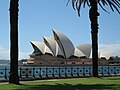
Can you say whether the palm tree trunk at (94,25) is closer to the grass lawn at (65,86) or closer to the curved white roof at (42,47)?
the grass lawn at (65,86)

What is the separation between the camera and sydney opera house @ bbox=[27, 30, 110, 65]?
85625 millimetres

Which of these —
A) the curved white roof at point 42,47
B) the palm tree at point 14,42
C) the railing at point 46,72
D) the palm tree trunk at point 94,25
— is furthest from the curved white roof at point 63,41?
the palm tree at point 14,42

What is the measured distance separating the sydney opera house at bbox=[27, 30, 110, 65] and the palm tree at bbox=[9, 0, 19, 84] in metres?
63.2

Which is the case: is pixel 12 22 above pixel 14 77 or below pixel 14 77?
above

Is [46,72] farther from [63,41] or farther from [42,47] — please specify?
[42,47]

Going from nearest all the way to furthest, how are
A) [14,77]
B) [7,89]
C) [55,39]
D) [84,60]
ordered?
[7,89], [14,77], [55,39], [84,60]

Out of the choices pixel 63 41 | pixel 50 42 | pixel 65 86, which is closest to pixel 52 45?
pixel 50 42

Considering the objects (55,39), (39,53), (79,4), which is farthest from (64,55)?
(79,4)

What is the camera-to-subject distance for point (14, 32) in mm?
19797

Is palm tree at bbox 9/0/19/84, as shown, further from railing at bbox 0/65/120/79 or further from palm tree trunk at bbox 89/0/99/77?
palm tree trunk at bbox 89/0/99/77

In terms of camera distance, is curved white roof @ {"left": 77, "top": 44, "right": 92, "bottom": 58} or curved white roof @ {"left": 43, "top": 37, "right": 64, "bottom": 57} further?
curved white roof @ {"left": 77, "top": 44, "right": 92, "bottom": 58}

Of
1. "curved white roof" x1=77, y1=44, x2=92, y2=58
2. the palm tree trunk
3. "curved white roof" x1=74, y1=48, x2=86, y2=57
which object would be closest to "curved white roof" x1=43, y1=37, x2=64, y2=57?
"curved white roof" x1=74, y1=48, x2=86, y2=57

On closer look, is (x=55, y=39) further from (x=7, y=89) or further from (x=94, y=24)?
(x=7, y=89)

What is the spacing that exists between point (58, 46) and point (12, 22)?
68.3 metres
